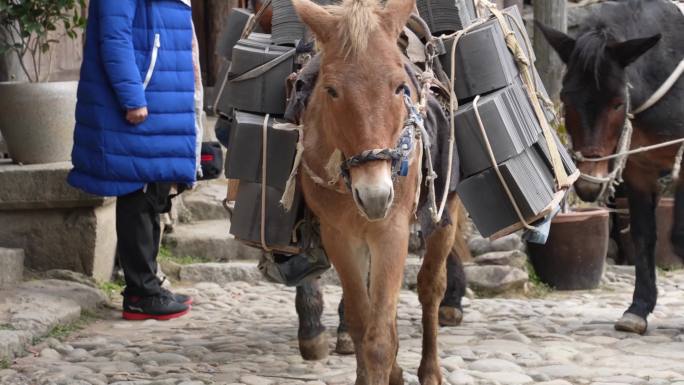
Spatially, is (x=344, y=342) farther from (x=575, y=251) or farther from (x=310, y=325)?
(x=575, y=251)

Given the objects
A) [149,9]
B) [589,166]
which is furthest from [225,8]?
[589,166]

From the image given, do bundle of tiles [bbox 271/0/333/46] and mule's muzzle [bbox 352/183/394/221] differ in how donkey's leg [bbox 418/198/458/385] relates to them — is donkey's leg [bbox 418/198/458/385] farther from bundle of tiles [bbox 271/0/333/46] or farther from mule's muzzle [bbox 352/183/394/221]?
mule's muzzle [bbox 352/183/394/221]

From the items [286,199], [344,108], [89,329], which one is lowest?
[89,329]

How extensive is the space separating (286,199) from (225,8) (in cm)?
625

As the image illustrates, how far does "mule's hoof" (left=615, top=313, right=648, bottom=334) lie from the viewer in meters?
6.52

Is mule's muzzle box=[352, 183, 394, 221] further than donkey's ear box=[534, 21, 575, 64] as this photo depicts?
No

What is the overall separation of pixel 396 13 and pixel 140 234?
10.5 ft

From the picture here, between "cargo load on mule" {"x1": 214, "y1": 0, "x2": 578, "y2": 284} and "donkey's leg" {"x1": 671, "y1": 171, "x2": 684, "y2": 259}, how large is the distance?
1.47 metres

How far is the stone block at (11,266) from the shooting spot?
7.15 metres

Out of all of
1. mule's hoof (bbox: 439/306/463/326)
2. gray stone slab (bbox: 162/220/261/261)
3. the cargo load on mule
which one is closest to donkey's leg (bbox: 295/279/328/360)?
the cargo load on mule

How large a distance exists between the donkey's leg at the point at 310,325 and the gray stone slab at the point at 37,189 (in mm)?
2140

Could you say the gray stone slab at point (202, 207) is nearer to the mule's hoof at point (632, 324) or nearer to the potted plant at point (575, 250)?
the potted plant at point (575, 250)

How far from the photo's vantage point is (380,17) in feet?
13.6

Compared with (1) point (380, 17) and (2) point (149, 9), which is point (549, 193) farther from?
(2) point (149, 9)
